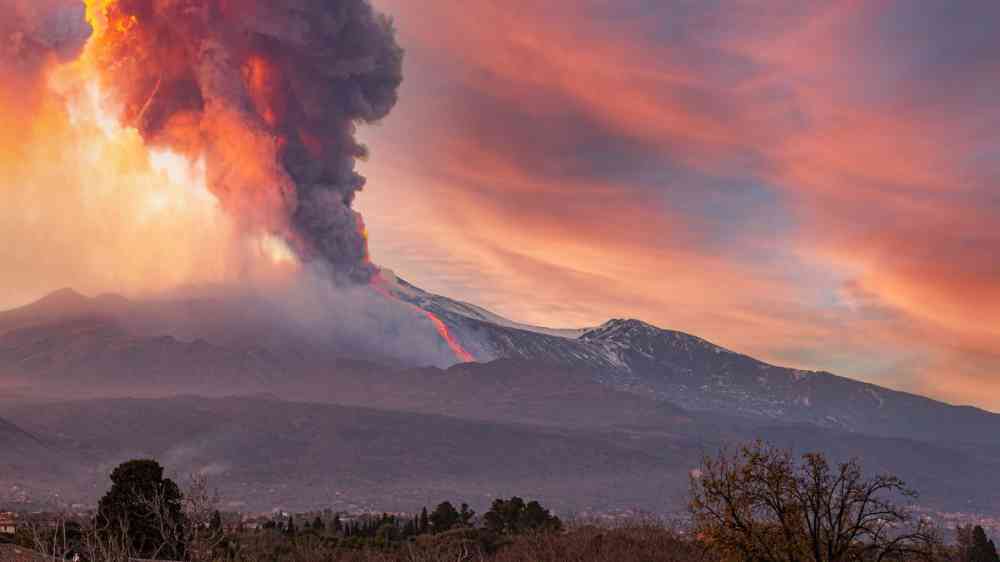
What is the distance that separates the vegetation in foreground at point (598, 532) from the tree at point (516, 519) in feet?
0.65

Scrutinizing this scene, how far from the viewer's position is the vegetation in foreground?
1690 inches

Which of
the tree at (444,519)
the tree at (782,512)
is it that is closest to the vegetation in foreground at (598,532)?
the tree at (782,512)

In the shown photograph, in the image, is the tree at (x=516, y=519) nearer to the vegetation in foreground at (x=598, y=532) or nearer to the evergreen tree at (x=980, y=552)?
the vegetation in foreground at (x=598, y=532)

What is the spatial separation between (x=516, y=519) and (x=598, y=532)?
1733 cm

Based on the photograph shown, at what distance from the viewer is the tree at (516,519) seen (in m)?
98.7

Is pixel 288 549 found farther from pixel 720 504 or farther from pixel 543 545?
pixel 720 504

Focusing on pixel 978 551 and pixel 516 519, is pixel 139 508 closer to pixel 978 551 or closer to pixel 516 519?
pixel 516 519

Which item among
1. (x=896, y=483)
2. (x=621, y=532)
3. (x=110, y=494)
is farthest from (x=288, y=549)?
(x=896, y=483)

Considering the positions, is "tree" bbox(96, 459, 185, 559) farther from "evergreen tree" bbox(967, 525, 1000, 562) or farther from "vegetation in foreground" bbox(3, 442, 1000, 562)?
"evergreen tree" bbox(967, 525, 1000, 562)

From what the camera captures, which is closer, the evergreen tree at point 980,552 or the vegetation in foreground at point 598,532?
the vegetation in foreground at point 598,532

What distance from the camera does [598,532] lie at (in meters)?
88.8

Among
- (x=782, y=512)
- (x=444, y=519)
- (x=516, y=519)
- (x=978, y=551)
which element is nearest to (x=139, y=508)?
(x=444, y=519)

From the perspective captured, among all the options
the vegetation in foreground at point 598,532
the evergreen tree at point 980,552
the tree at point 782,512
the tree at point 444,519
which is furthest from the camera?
the tree at point 444,519

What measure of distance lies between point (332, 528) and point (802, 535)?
72061mm
